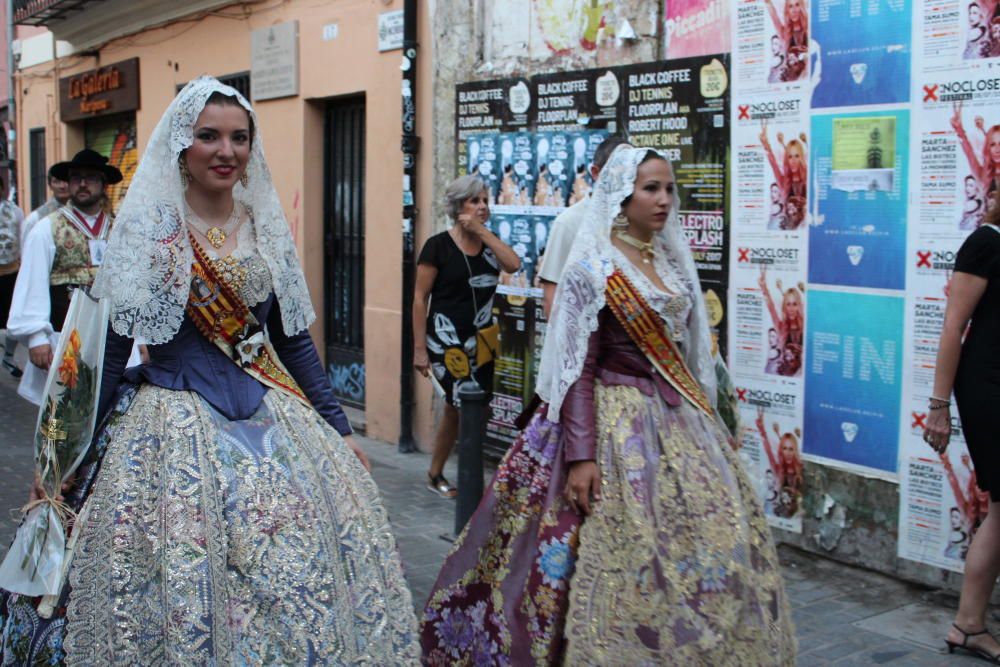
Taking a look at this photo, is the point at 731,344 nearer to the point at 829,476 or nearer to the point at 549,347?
the point at 829,476

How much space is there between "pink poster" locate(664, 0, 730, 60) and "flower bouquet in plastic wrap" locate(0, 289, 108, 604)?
3.99m

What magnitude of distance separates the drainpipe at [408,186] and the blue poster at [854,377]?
12.3 ft

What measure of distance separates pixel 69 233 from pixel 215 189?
11.6 feet

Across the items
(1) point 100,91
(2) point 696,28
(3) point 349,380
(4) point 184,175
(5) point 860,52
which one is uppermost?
(1) point 100,91

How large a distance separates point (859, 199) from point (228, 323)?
3.44 metres

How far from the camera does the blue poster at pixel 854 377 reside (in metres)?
5.70

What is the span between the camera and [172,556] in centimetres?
311

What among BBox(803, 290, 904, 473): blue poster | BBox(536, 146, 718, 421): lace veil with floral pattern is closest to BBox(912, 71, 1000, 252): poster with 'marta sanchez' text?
BBox(803, 290, 904, 473): blue poster

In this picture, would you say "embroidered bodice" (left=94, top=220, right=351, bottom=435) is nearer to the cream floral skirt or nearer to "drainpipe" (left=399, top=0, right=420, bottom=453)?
the cream floral skirt

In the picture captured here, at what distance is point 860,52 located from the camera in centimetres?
573

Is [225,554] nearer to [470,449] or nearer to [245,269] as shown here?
[245,269]

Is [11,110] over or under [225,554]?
over

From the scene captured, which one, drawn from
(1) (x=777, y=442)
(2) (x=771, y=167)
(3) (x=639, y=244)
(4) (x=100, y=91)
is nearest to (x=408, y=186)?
(2) (x=771, y=167)

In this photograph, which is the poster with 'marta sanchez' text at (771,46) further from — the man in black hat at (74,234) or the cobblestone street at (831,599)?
the man in black hat at (74,234)
